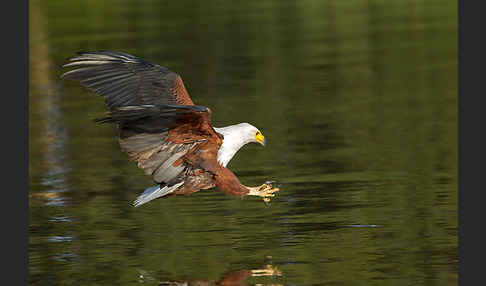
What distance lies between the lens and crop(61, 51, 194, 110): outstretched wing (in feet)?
29.4

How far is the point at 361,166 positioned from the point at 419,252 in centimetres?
332

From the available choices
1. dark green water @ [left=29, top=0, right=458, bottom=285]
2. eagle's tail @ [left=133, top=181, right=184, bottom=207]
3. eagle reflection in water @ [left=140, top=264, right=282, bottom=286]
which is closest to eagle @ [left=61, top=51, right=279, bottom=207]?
eagle's tail @ [left=133, top=181, right=184, bottom=207]

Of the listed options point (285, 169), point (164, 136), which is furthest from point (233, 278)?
point (285, 169)

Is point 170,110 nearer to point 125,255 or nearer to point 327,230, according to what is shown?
point 125,255

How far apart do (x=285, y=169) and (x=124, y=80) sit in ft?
10.7

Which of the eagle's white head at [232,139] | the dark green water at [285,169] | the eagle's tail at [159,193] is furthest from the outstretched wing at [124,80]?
the dark green water at [285,169]

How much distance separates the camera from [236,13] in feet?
100

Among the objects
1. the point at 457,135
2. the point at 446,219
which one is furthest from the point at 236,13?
the point at 446,219

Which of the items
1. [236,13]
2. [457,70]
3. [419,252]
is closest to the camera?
[419,252]

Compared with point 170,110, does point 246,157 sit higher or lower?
lower

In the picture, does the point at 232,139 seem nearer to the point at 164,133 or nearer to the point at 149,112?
the point at 164,133

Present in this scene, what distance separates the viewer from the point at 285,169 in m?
11.9

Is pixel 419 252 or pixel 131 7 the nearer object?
pixel 419 252

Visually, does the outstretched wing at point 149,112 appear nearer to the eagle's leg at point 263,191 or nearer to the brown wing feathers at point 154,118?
the brown wing feathers at point 154,118
